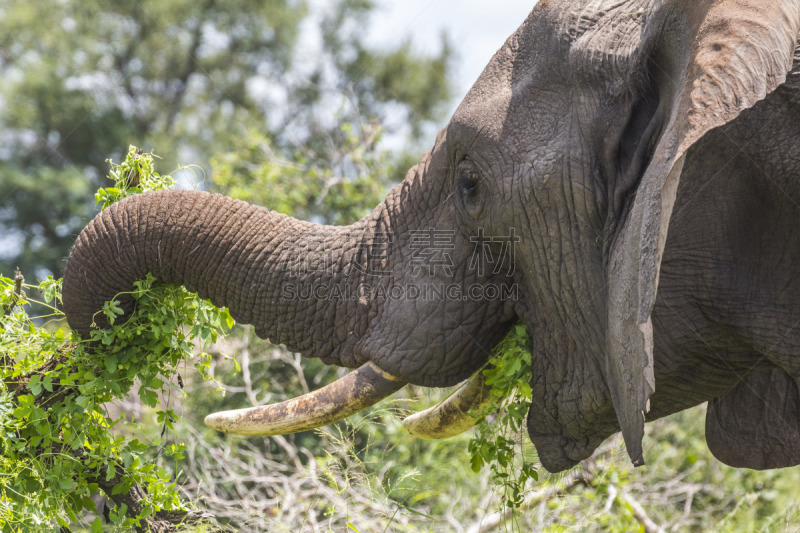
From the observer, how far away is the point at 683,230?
2.28 meters

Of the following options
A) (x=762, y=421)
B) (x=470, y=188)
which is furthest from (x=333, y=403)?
(x=762, y=421)

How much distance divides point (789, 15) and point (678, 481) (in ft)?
12.8

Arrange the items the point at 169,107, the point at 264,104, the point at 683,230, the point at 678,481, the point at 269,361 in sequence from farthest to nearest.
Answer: the point at 169,107 → the point at 264,104 → the point at 269,361 → the point at 678,481 → the point at 683,230

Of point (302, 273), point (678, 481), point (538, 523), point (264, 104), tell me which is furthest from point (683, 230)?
point (264, 104)

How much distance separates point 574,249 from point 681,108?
23.5 inches

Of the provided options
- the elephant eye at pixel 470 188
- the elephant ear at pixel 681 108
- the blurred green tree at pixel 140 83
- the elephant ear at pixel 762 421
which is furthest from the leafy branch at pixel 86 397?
the blurred green tree at pixel 140 83

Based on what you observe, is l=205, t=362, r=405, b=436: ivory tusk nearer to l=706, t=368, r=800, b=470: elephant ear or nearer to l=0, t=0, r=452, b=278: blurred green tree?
l=706, t=368, r=800, b=470: elephant ear

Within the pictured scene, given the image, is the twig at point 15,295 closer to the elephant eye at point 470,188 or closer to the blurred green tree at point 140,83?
the elephant eye at point 470,188

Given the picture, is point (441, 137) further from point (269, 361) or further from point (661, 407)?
point (269, 361)

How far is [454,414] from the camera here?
9.27 ft

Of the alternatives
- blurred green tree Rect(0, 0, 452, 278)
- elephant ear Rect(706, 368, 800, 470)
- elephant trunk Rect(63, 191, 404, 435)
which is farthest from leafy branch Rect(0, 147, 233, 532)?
blurred green tree Rect(0, 0, 452, 278)

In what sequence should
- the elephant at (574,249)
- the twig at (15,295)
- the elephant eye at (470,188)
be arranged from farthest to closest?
the twig at (15,295)
the elephant eye at (470,188)
the elephant at (574,249)

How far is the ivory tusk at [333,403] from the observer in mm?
2621

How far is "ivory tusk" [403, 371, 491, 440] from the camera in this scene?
2764 millimetres
